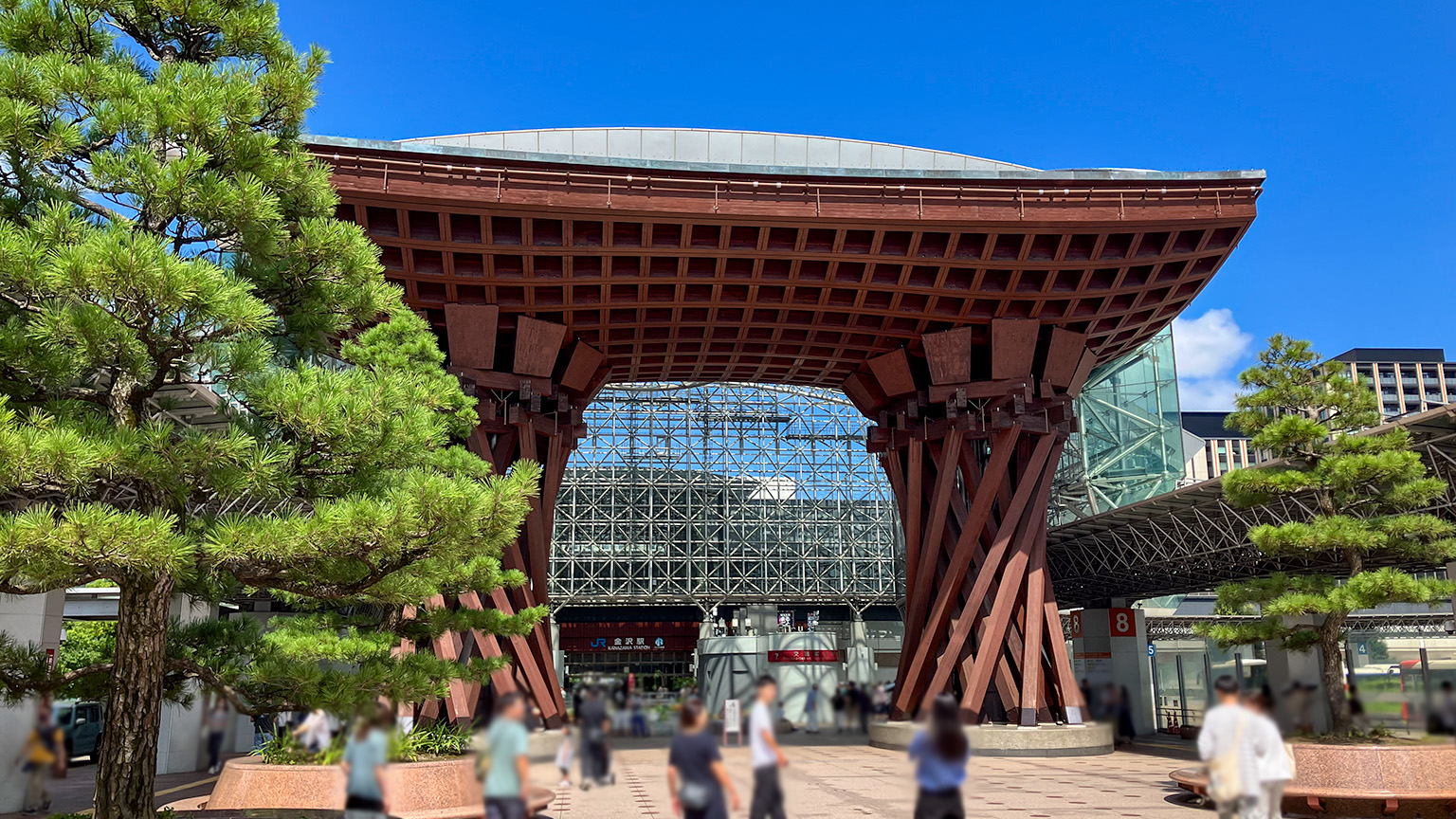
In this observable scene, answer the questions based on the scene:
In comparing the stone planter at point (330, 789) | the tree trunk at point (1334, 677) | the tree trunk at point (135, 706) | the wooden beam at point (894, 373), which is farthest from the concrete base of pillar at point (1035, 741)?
the tree trunk at point (135, 706)

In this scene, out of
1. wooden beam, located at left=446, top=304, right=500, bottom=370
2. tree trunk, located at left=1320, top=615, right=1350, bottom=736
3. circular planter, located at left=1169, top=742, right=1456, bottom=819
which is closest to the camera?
circular planter, located at left=1169, top=742, right=1456, bottom=819

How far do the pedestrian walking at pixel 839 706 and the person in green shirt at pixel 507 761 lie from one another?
1589 mm

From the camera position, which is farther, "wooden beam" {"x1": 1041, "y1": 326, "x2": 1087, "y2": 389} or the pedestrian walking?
"wooden beam" {"x1": 1041, "y1": 326, "x2": 1087, "y2": 389}

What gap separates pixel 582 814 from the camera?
13.3m

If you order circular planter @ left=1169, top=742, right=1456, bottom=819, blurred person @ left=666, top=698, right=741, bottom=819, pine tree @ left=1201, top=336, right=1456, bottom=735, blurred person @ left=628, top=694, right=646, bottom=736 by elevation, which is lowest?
circular planter @ left=1169, top=742, right=1456, bottom=819

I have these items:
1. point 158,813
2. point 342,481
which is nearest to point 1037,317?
point 342,481

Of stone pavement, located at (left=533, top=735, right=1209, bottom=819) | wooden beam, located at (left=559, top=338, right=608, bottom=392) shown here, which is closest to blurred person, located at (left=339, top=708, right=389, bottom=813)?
stone pavement, located at (left=533, top=735, right=1209, bottom=819)

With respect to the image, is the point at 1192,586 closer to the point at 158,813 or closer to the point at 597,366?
the point at 597,366

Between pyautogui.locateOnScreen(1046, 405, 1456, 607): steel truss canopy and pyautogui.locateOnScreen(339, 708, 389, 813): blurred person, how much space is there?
65.5 feet

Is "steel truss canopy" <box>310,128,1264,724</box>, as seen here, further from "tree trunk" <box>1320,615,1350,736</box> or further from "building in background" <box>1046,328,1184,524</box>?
"building in background" <box>1046,328,1184,524</box>

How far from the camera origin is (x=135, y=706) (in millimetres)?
9016

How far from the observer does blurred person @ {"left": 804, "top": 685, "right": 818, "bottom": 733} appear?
5.14 meters

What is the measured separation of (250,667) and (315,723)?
0.84 m

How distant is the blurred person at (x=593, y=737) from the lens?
4496 mm
